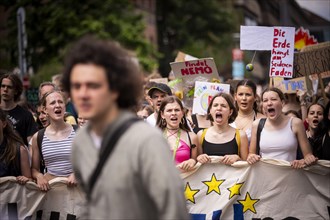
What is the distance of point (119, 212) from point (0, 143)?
3.97 metres

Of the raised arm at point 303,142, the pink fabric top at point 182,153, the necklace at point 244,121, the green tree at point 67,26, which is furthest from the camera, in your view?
the green tree at point 67,26

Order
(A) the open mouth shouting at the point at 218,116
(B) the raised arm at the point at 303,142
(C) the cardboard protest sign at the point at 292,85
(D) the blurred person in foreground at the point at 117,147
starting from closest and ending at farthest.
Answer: (D) the blurred person in foreground at the point at 117,147, (B) the raised arm at the point at 303,142, (A) the open mouth shouting at the point at 218,116, (C) the cardboard protest sign at the point at 292,85

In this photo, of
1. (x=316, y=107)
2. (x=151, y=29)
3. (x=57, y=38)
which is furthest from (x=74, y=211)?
(x=151, y=29)

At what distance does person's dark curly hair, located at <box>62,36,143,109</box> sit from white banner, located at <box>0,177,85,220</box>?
3.59 m

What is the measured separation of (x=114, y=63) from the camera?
383 centimetres

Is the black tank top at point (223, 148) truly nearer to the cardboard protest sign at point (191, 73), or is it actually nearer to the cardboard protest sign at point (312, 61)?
the cardboard protest sign at point (312, 61)

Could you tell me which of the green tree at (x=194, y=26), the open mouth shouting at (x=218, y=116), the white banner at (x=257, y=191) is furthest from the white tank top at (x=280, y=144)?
the green tree at (x=194, y=26)

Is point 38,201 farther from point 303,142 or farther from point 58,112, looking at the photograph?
point 303,142

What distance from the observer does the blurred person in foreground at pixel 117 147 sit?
143 inches

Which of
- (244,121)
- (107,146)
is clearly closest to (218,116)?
(244,121)

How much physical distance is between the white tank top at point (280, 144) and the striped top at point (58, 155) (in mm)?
1870

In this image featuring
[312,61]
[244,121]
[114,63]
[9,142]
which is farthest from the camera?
[312,61]

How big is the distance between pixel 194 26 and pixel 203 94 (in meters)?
40.2

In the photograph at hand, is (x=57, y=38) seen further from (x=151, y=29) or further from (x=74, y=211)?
(x=151, y=29)
